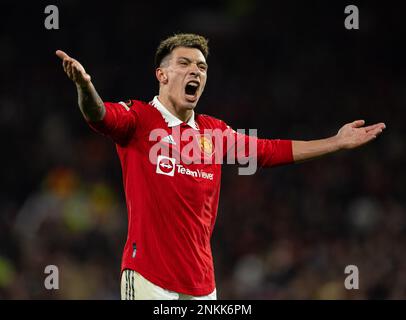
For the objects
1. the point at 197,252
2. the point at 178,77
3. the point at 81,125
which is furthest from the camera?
the point at 81,125

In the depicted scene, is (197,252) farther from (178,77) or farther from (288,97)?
(288,97)

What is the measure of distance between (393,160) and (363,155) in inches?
16.5

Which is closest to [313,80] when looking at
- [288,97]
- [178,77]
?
[288,97]

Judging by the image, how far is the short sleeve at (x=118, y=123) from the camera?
161 inches

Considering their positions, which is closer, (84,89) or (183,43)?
(84,89)

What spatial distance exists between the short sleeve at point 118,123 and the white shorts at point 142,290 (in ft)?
2.45

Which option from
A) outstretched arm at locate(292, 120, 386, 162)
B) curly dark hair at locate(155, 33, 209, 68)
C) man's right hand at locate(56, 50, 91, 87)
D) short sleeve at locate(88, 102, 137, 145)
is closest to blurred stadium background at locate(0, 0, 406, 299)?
outstretched arm at locate(292, 120, 386, 162)

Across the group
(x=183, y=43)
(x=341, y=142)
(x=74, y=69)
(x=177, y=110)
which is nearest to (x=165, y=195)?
(x=177, y=110)

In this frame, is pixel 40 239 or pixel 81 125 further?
pixel 81 125

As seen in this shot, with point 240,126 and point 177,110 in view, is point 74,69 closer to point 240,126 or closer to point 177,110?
point 177,110

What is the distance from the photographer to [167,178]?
4.21 m

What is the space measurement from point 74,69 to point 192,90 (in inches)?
36.5

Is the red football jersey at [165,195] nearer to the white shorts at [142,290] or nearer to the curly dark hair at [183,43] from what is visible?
the white shorts at [142,290]

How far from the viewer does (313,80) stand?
41.2 feet
